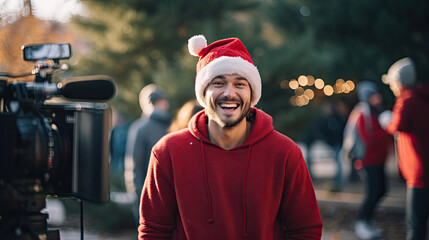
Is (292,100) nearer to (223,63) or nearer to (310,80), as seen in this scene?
(310,80)

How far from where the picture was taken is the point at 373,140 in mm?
7609

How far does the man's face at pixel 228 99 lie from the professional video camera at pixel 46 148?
0.53 metres

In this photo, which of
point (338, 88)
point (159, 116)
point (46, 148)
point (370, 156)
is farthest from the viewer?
point (338, 88)

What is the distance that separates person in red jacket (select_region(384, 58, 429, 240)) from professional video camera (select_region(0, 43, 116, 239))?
10.3 feet

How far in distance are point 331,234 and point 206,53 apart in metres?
5.54

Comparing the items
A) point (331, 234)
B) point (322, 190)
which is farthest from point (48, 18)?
point (331, 234)

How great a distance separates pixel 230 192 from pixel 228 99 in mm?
428

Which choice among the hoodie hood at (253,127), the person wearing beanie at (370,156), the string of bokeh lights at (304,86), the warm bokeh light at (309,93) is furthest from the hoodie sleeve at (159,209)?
the warm bokeh light at (309,93)

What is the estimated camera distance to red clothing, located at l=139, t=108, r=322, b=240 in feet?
8.65

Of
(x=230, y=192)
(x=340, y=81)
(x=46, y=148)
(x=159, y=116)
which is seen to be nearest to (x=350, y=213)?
(x=340, y=81)

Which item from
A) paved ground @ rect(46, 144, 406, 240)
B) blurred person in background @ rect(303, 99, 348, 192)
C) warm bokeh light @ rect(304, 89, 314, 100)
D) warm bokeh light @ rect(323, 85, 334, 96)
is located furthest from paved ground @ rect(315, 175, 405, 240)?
warm bokeh light @ rect(323, 85, 334, 96)

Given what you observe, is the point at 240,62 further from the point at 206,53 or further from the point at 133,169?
the point at 133,169

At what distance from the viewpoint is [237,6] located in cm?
1160

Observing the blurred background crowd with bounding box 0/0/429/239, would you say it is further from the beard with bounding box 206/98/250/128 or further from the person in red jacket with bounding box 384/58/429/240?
the beard with bounding box 206/98/250/128
